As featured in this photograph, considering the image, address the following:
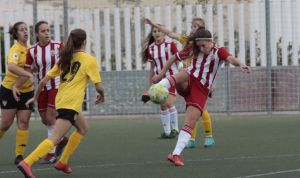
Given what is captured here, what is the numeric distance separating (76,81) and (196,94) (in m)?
1.91

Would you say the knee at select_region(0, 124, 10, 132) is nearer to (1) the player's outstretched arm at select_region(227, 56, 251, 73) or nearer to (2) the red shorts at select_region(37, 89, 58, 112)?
(2) the red shorts at select_region(37, 89, 58, 112)

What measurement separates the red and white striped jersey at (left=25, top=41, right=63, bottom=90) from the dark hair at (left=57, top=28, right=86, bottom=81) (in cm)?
175

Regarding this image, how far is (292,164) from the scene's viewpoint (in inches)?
406

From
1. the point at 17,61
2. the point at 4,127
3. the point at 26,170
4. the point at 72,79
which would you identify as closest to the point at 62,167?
the point at 26,170

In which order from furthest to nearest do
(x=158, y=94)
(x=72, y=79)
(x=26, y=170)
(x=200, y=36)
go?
(x=200, y=36)
(x=158, y=94)
(x=72, y=79)
(x=26, y=170)

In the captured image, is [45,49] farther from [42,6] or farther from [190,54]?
[42,6]

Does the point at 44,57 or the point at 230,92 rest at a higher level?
the point at 44,57

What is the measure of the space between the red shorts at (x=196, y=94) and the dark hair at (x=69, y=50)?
1826mm

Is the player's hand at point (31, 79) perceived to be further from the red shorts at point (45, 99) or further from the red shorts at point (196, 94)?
the red shorts at point (196, 94)

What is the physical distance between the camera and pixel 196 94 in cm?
1089

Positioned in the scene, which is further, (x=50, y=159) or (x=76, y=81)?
(x=50, y=159)

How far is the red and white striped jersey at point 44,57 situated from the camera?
11383 millimetres

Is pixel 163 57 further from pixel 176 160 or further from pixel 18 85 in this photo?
pixel 176 160

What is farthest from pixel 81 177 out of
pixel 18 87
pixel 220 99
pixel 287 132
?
pixel 220 99
